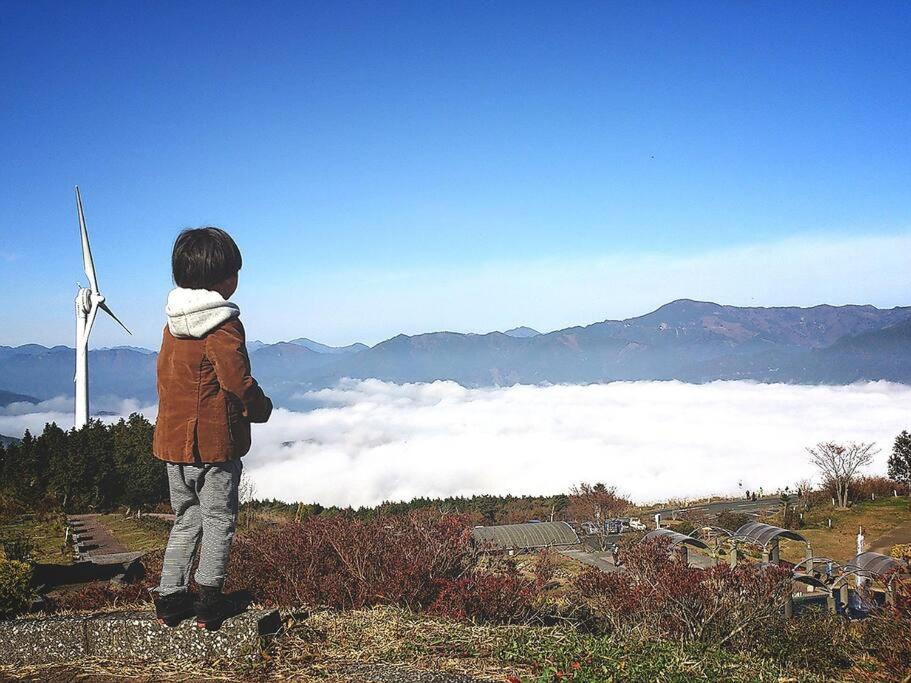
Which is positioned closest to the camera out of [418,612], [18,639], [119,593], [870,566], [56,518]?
[18,639]

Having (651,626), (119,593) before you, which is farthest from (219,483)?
(651,626)

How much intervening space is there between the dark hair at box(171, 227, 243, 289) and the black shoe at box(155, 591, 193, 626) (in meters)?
1.86

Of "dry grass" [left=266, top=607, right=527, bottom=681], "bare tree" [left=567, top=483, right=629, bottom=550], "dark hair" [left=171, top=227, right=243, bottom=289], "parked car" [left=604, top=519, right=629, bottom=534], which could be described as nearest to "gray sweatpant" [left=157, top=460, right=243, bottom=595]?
"dry grass" [left=266, top=607, right=527, bottom=681]

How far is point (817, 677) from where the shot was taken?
15.8 ft

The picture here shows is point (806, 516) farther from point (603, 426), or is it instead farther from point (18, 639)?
point (603, 426)

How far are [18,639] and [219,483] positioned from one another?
1742 mm

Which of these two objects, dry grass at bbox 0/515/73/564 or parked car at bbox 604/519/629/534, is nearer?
dry grass at bbox 0/515/73/564

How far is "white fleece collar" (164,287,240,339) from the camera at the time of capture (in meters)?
4.17

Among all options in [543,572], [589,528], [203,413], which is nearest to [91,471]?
[589,528]

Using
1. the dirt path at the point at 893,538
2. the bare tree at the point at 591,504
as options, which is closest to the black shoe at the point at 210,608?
the dirt path at the point at 893,538

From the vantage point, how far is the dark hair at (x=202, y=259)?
4.31m

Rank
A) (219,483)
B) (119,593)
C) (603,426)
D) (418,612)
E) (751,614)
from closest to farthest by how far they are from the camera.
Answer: (219,483) < (418,612) < (751,614) < (119,593) < (603,426)

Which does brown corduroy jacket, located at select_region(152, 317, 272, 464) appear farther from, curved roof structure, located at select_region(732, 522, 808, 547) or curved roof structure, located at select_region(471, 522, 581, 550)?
curved roof structure, located at select_region(471, 522, 581, 550)

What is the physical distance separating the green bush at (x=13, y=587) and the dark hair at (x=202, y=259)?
329 centimetres
